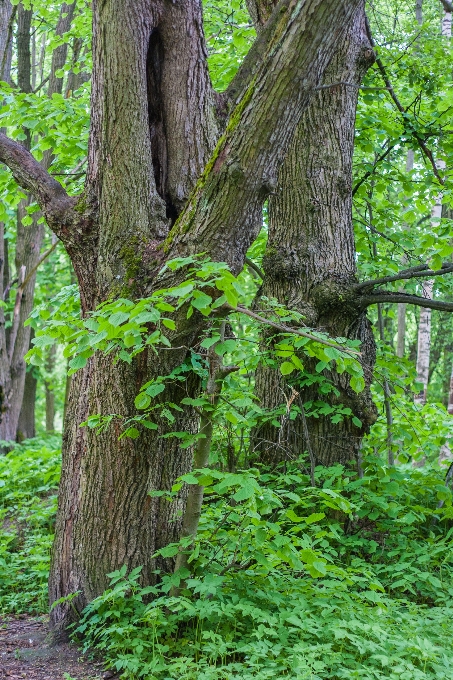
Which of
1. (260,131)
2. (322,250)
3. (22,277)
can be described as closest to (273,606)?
(260,131)

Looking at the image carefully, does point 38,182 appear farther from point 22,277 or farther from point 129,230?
point 22,277

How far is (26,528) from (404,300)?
425cm

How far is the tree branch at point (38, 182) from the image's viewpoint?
13.4 ft

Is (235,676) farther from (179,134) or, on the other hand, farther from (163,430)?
(179,134)

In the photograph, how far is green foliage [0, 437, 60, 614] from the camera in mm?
4715

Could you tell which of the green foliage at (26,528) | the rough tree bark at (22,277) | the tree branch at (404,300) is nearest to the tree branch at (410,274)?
the tree branch at (404,300)

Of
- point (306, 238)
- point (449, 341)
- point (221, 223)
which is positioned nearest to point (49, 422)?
point (449, 341)

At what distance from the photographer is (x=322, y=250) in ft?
17.4

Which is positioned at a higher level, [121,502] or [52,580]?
[121,502]

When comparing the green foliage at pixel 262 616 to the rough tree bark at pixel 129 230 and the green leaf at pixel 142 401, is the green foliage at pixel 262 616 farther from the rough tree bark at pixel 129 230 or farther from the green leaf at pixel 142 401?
the green leaf at pixel 142 401

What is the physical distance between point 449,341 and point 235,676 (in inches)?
505

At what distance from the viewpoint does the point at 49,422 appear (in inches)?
744

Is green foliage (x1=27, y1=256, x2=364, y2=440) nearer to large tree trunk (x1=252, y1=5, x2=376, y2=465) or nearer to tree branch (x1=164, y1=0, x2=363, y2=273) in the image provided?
tree branch (x1=164, y1=0, x2=363, y2=273)

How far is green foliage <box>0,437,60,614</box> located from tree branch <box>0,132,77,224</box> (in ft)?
9.21
